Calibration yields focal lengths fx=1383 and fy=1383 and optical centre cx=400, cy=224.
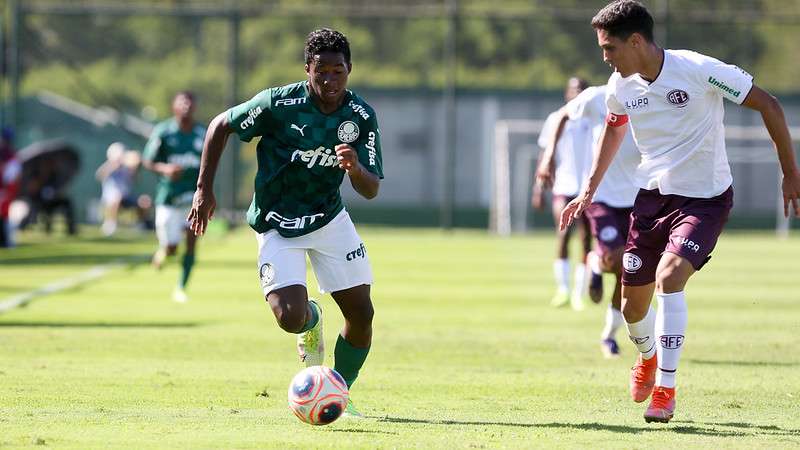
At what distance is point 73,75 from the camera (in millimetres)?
40250

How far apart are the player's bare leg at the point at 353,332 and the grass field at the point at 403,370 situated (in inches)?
11.4

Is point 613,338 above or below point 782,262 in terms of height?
above

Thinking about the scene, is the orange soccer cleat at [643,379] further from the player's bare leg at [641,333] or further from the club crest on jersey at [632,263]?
the club crest on jersey at [632,263]

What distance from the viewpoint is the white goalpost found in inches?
1388

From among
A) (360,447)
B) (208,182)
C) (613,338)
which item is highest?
(208,182)

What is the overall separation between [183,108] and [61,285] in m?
3.36

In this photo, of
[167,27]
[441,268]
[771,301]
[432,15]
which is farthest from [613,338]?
[167,27]

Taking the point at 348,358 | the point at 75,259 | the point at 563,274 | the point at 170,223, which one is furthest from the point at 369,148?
the point at 75,259

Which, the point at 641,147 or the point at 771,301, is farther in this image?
the point at 771,301

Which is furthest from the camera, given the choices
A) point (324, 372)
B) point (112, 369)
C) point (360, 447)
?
point (112, 369)

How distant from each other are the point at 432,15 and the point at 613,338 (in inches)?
934

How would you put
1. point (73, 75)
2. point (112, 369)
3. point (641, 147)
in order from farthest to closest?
point (73, 75) < point (112, 369) < point (641, 147)

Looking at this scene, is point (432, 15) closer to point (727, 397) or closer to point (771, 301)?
point (771, 301)

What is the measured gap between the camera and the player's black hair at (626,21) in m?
7.60
